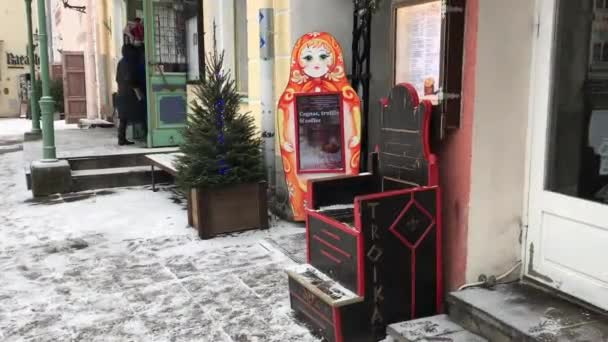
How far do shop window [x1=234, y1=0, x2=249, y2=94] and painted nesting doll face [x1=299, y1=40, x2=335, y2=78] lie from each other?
1625mm

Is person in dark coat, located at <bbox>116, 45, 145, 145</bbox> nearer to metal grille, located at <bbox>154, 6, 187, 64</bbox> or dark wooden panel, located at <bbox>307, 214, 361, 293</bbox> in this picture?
metal grille, located at <bbox>154, 6, 187, 64</bbox>

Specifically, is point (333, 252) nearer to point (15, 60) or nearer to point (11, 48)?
point (15, 60)

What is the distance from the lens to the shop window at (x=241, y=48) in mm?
5918

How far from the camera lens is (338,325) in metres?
2.47

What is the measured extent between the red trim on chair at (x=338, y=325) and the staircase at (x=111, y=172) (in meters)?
4.57

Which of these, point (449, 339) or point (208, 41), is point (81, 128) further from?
point (449, 339)

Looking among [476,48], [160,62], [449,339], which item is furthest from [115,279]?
[160,62]

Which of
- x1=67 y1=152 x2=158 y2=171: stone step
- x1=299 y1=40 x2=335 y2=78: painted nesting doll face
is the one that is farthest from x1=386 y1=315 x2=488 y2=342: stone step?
x1=67 y1=152 x2=158 y2=171: stone step

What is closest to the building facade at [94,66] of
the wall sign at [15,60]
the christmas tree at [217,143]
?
the christmas tree at [217,143]

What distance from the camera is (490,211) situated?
8.66ft

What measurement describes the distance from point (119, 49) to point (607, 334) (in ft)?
30.0

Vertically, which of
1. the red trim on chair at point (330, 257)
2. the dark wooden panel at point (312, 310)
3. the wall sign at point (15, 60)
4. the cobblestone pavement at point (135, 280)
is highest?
the wall sign at point (15, 60)

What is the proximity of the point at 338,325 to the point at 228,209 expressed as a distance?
7.06 feet

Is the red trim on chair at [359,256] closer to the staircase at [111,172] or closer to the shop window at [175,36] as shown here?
the staircase at [111,172]
